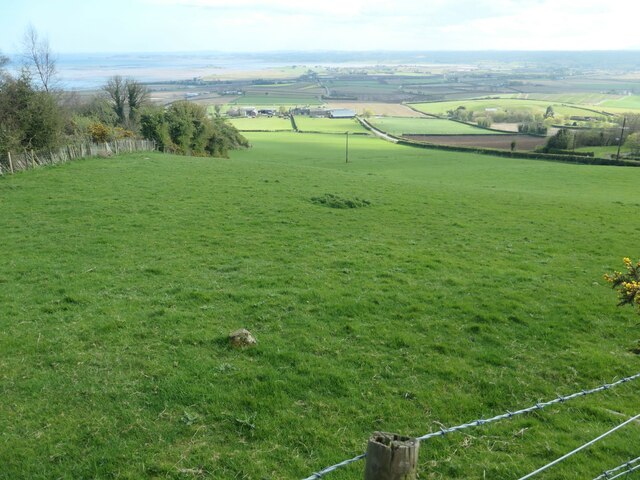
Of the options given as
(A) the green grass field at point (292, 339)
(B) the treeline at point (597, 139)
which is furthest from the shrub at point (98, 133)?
(B) the treeline at point (597, 139)

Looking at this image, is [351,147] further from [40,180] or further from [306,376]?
[306,376]

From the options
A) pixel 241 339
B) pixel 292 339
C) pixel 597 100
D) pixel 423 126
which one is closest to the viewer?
pixel 241 339

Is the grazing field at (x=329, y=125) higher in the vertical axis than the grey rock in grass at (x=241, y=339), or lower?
lower

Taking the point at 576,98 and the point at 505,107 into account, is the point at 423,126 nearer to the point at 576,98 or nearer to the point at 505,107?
the point at 505,107

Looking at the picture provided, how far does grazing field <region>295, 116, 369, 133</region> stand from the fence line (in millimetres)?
63427

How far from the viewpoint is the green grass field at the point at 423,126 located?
319 feet

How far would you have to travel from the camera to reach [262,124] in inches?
4385

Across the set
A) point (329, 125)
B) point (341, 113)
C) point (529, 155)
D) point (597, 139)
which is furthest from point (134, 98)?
point (341, 113)

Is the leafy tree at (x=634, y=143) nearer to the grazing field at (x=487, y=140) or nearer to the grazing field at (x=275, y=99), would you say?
the grazing field at (x=487, y=140)

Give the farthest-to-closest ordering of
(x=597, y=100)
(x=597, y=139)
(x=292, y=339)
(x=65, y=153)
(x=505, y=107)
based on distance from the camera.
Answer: (x=597, y=100), (x=505, y=107), (x=597, y=139), (x=65, y=153), (x=292, y=339)

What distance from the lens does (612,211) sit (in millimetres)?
26516

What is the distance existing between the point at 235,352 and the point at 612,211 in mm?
25927

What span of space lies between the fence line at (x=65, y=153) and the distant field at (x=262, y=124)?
60.3 metres

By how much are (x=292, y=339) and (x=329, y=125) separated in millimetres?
107065
